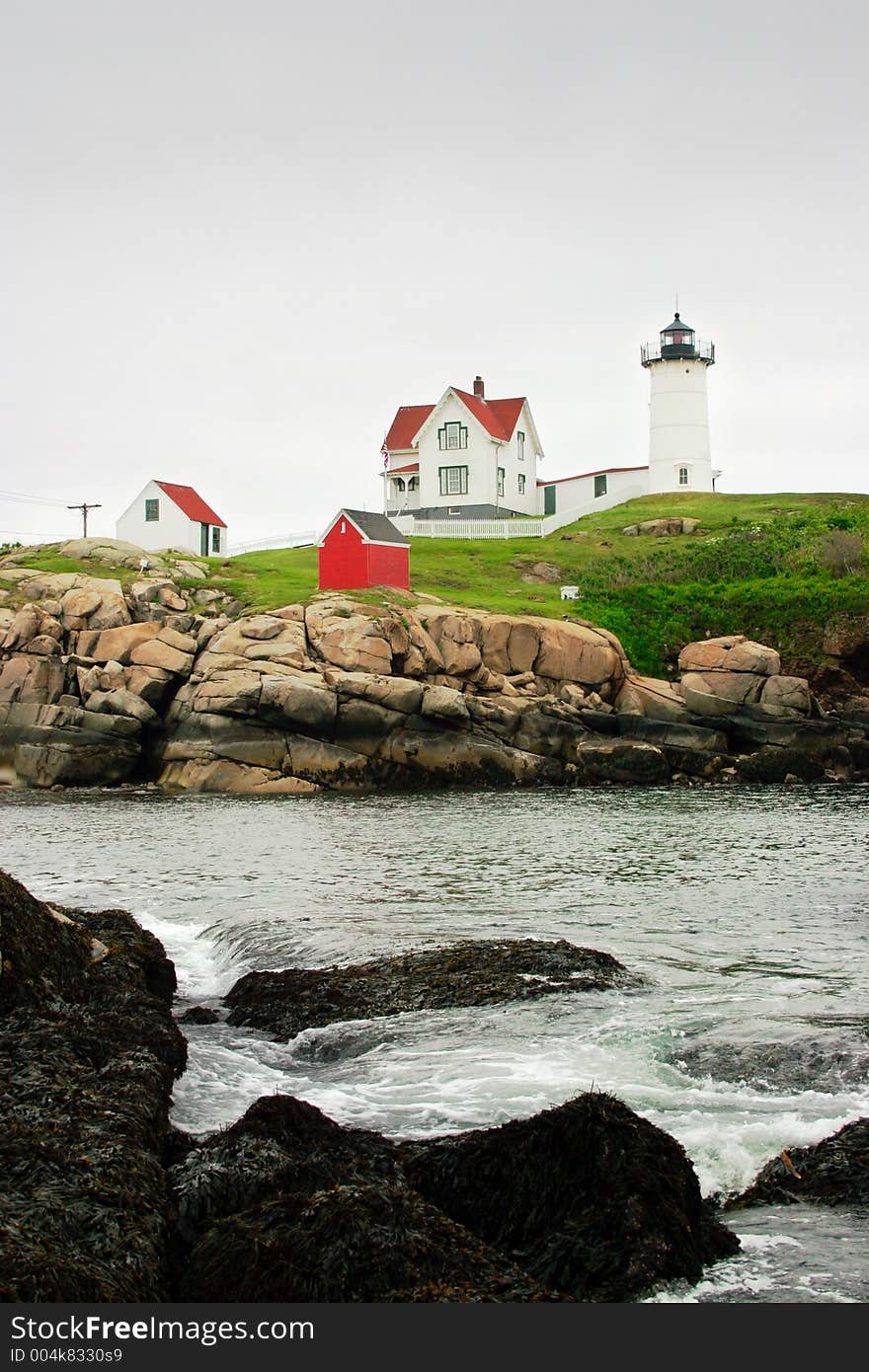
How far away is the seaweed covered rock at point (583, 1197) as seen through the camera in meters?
6.23

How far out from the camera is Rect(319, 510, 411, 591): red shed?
2266 inches

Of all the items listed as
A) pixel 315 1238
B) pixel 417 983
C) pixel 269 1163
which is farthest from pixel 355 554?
pixel 315 1238

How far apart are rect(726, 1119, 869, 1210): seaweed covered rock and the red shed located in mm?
49794

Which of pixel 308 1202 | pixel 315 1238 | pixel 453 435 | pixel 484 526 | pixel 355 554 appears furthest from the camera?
pixel 453 435

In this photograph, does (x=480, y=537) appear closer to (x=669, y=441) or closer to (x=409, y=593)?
(x=669, y=441)

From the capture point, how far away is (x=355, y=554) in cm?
5769

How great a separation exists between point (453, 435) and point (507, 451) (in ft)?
13.8

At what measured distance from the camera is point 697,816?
105ft

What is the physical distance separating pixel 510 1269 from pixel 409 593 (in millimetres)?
50446

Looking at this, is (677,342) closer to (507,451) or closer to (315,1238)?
(507,451)

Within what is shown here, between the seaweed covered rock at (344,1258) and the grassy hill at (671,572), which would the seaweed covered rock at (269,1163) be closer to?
the seaweed covered rock at (344,1258)

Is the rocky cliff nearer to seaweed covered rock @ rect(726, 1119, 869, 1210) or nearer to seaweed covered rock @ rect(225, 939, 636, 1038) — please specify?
seaweed covered rock @ rect(225, 939, 636, 1038)

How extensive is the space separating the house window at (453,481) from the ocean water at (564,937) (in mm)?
47447

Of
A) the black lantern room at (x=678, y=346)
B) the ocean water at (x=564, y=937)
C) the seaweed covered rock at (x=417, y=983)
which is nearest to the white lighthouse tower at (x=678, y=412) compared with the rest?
the black lantern room at (x=678, y=346)
